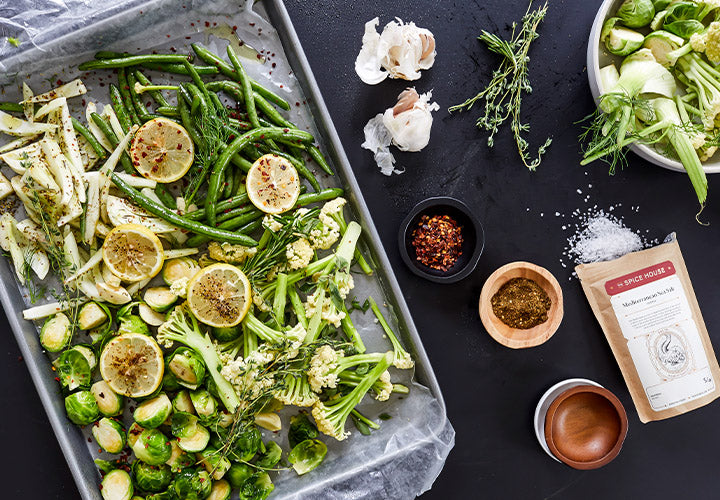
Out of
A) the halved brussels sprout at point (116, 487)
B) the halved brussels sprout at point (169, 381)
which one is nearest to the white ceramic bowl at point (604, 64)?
the halved brussels sprout at point (169, 381)

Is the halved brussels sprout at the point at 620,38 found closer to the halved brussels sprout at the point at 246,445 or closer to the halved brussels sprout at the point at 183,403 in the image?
the halved brussels sprout at the point at 246,445

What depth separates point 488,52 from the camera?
3.10m

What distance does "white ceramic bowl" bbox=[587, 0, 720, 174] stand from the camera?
2848 mm

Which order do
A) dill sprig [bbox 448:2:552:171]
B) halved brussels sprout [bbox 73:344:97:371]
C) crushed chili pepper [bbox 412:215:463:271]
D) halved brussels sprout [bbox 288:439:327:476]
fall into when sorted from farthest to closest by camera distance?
dill sprig [bbox 448:2:552:171]
crushed chili pepper [bbox 412:215:463:271]
halved brussels sprout [bbox 288:439:327:476]
halved brussels sprout [bbox 73:344:97:371]

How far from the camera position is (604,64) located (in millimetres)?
2967

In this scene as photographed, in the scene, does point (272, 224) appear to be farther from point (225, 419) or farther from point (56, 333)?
point (56, 333)

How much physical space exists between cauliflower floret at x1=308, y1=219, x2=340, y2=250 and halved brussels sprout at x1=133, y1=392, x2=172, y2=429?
3.56ft

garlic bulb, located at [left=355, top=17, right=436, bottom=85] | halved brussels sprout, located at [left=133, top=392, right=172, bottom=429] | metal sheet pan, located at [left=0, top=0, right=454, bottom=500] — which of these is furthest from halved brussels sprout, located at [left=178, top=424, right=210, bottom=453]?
garlic bulb, located at [left=355, top=17, right=436, bottom=85]

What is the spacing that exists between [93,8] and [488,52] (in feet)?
6.77

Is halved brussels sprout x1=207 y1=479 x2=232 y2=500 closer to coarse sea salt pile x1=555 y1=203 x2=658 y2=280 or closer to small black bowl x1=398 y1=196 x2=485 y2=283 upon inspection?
small black bowl x1=398 y1=196 x2=485 y2=283

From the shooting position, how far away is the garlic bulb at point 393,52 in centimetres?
290

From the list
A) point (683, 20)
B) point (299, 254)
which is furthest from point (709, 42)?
point (299, 254)

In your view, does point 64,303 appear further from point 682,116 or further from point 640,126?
point 682,116

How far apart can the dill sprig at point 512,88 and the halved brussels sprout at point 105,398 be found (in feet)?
7.63
